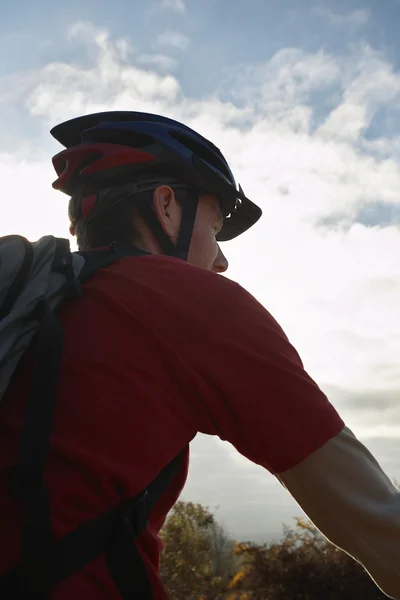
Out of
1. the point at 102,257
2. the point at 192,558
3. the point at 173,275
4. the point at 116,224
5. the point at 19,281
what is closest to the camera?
the point at 19,281

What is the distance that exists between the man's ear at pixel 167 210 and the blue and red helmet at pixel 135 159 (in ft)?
0.17

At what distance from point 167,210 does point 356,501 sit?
1664 mm

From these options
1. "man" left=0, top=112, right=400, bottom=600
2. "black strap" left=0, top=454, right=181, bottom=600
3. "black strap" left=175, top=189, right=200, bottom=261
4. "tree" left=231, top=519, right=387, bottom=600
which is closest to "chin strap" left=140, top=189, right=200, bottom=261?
"black strap" left=175, top=189, right=200, bottom=261

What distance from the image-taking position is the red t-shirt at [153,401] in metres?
1.58

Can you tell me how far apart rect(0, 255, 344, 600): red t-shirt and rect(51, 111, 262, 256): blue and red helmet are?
1.00 meters

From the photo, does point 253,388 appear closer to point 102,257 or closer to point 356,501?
point 356,501

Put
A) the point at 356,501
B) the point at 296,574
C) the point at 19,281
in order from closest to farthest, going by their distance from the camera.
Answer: the point at 356,501 → the point at 19,281 → the point at 296,574

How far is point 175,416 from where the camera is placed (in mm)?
1716

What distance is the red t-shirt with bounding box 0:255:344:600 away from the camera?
158 centimetres

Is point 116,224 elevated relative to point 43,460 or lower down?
elevated

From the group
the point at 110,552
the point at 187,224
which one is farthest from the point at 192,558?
the point at 110,552

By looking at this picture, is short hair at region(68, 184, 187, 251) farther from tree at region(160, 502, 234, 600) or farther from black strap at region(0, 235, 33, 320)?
tree at region(160, 502, 234, 600)

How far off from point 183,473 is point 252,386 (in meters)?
0.45

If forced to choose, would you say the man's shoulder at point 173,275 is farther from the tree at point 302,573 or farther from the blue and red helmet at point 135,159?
the tree at point 302,573
